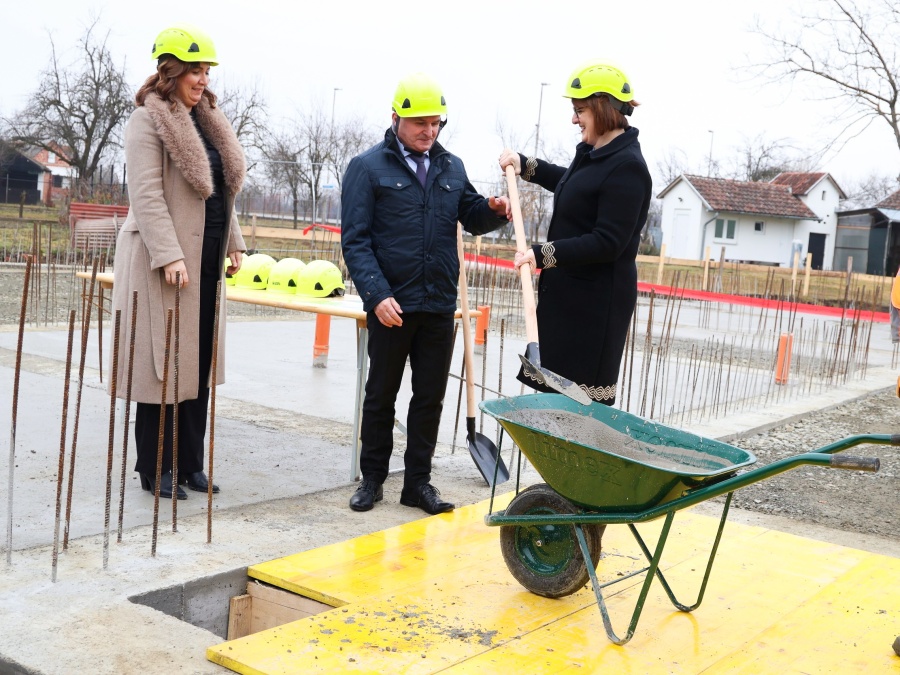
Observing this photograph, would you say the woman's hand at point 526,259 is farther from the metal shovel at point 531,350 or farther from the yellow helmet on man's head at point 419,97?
the yellow helmet on man's head at point 419,97

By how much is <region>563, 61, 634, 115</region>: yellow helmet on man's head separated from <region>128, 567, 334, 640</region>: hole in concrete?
1.84 meters

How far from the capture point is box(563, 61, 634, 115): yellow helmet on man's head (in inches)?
127

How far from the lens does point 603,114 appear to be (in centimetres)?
330

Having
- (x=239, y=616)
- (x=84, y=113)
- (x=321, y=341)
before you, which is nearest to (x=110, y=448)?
(x=239, y=616)

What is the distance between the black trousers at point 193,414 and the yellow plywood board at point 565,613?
0.95 meters

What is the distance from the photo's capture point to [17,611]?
263 cm

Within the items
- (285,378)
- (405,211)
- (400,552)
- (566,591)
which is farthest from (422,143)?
(285,378)

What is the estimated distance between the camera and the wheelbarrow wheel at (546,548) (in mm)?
2938

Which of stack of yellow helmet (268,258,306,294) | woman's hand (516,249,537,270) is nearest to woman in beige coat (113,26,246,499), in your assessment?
woman's hand (516,249,537,270)

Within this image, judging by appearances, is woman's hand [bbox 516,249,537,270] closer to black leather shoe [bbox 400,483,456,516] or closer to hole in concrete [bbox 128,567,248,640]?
black leather shoe [bbox 400,483,456,516]

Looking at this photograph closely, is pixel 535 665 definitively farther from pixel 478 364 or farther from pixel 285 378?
pixel 478 364

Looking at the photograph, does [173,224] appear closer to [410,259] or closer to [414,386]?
[410,259]

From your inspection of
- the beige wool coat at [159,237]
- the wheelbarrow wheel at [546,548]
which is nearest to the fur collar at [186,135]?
the beige wool coat at [159,237]

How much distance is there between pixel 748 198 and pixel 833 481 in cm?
4178
